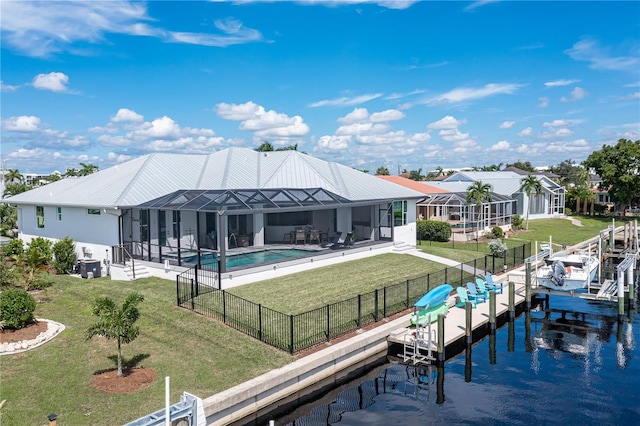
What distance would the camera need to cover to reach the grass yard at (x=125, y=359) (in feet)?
35.3

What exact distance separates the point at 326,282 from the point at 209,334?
23.7 ft

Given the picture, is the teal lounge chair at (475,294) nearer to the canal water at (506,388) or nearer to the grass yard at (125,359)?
the canal water at (506,388)

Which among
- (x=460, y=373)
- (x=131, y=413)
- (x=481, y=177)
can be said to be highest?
(x=481, y=177)

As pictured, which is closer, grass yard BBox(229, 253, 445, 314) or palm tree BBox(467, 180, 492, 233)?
Result: grass yard BBox(229, 253, 445, 314)

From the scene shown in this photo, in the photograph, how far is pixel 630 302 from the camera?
71.5ft

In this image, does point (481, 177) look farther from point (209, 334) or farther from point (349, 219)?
point (209, 334)

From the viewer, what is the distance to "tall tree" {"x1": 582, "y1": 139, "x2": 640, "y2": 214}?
51.8 m

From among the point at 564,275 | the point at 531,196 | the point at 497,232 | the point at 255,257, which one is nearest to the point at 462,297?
the point at 564,275

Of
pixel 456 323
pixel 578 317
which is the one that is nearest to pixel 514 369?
pixel 456 323

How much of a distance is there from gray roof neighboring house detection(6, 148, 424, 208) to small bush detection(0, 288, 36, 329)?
8935 mm

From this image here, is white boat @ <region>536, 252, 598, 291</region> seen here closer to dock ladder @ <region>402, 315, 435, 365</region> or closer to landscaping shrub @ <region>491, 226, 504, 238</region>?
dock ladder @ <region>402, 315, 435, 365</region>

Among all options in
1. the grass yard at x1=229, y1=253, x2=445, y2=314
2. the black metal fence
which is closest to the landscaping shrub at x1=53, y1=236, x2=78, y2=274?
the black metal fence

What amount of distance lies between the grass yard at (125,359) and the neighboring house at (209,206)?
16.5 feet

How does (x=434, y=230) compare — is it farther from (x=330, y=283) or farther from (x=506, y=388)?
(x=506, y=388)
